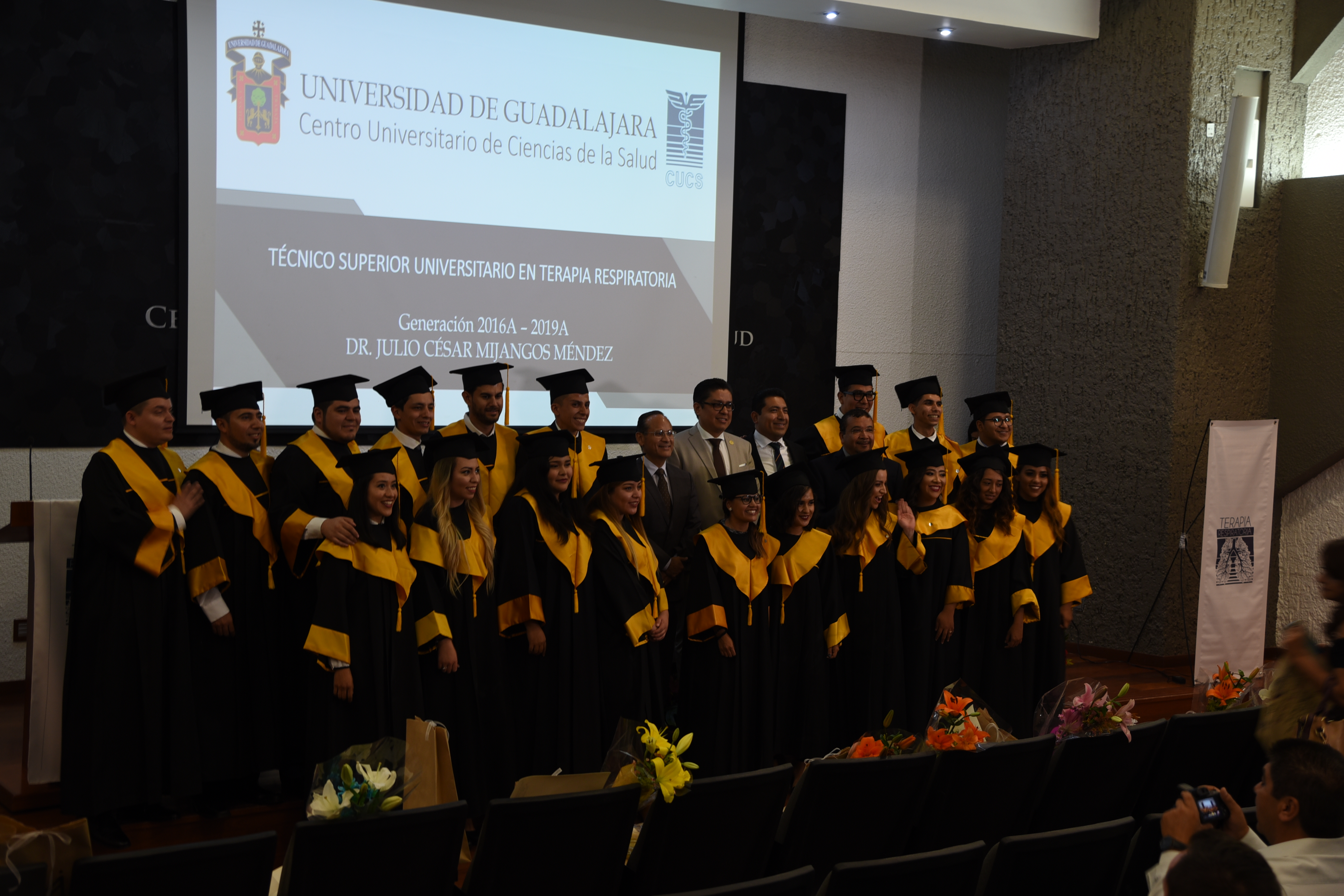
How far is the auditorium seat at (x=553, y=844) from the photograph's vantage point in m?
2.36

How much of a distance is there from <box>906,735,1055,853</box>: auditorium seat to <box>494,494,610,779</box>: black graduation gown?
1.67 metres

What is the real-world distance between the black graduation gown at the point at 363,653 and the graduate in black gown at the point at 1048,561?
301 cm

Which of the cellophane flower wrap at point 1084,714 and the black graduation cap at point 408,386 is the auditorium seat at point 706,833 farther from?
the black graduation cap at point 408,386

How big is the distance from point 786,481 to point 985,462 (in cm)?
109

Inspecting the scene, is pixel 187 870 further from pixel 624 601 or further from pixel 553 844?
pixel 624 601

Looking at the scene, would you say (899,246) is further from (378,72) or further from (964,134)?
(378,72)

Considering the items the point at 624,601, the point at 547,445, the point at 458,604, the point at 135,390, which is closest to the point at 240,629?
the point at 458,604

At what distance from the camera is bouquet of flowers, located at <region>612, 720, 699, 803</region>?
255 centimetres

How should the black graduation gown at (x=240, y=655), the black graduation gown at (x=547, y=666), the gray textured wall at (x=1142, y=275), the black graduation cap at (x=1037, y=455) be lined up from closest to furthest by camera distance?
the black graduation gown at (x=240, y=655)
the black graduation gown at (x=547, y=666)
the black graduation cap at (x=1037, y=455)
the gray textured wall at (x=1142, y=275)

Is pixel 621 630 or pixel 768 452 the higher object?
pixel 768 452

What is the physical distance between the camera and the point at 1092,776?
3113mm

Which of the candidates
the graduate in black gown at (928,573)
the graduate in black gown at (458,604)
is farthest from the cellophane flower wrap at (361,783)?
the graduate in black gown at (928,573)

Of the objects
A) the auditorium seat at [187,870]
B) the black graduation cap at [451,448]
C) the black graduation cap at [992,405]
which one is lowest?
the auditorium seat at [187,870]

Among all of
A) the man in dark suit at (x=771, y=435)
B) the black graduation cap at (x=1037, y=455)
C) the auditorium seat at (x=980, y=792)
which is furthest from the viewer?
the man in dark suit at (x=771, y=435)
